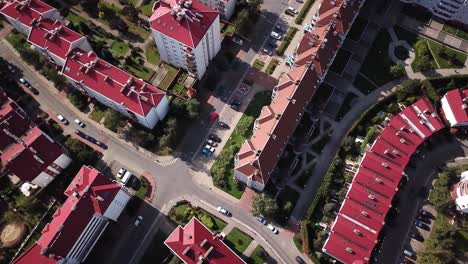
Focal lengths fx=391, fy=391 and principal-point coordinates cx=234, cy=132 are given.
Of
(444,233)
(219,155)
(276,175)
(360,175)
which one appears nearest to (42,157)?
(219,155)

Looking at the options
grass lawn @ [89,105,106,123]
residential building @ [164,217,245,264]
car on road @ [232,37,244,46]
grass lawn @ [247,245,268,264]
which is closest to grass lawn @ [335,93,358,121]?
car on road @ [232,37,244,46]

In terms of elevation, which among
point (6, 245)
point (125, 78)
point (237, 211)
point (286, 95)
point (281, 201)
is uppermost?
point (286, 95)

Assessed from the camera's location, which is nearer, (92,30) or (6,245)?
(6,245)

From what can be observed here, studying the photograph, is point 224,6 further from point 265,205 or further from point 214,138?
point 265,205

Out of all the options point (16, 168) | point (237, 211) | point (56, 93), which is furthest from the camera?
point (56, 93)

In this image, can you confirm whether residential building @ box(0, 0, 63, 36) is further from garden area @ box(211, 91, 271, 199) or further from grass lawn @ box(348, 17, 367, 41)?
grass lawn @ box(348, 17, 367, 41)

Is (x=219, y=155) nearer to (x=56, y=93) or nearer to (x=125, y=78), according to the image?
(x=125, y=78)

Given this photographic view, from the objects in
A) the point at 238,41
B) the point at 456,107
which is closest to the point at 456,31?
the point at 456,107
